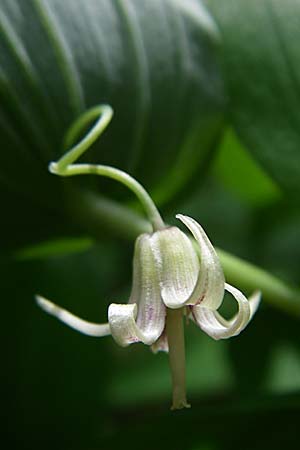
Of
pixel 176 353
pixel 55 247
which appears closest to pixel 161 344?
pixel 176 353

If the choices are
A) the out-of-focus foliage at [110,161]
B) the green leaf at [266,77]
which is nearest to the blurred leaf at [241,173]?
the out-of-focus foliage at [110,161]

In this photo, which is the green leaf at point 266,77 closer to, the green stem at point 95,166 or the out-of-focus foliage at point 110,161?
the out-of-focus foliage at point 110,161

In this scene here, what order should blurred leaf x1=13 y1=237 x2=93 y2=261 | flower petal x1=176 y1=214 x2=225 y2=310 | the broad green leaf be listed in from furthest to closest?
blurred leaf x1=13 y1=237 x2=93 y2=261 → the broad green leaf → flower petal x1=176 y1=214 x2=225 y2=310

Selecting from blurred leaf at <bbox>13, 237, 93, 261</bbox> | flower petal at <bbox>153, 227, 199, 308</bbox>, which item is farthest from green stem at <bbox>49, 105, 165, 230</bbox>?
blurred leaf at <bbox>13, 237, 93, 261</bbox>

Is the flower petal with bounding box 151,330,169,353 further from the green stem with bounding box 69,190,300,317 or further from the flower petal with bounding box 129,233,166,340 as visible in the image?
the green stem with bounding box 69,190,300,317

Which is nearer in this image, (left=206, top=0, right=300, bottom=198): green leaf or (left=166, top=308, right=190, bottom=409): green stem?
(left=166, top=308, right=190, bottom=409): green stem

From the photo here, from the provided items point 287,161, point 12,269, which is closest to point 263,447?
point 287,161
